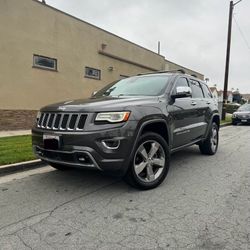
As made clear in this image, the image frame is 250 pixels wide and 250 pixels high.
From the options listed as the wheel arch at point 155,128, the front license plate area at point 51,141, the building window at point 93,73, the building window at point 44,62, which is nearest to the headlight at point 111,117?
the wheel arch at point 155,128

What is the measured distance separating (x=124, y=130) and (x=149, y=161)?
0.83m

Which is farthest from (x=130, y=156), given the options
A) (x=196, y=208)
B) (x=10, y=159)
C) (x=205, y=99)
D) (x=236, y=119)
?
(x=236, y=119)

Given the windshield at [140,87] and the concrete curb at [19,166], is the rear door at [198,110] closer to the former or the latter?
the windshield at [140,87]

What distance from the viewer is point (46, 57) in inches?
507

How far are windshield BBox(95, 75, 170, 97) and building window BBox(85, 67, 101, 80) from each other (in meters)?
9.53

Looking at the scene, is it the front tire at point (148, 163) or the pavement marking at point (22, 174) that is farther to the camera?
the pavement marking at point (22, 174)

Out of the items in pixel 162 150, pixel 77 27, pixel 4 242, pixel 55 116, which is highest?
pixel 77 27

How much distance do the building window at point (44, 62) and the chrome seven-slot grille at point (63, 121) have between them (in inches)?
335

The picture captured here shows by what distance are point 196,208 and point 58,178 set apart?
241 cm

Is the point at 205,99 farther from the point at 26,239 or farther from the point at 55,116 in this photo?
the point at 26,239

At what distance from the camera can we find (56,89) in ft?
44.1

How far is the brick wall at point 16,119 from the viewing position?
37.1 ft

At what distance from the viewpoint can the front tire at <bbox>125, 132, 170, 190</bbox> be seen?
4.34 meters

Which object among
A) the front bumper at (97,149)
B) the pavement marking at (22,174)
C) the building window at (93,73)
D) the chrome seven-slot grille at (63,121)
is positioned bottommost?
the pavement marking at (22,174)
